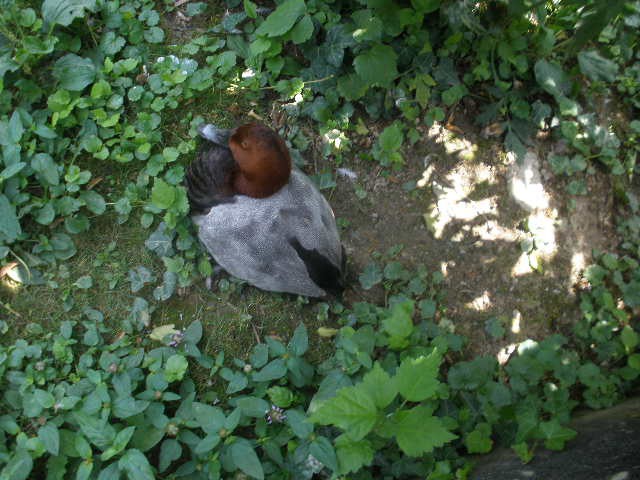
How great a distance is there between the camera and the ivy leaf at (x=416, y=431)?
77.0 inches

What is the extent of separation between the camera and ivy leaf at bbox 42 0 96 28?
9.83 feet

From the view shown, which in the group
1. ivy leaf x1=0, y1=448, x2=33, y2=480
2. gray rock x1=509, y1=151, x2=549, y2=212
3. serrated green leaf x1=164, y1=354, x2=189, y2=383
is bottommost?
ivy leaf x1=0, y1=448, x2=33, y2=480

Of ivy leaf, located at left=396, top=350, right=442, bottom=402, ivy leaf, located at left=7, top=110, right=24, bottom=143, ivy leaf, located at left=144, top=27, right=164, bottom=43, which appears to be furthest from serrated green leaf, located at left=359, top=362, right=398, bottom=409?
ivy leaf, located at left=144, top=27, right=164, bottom=43

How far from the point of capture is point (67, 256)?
2.89 m

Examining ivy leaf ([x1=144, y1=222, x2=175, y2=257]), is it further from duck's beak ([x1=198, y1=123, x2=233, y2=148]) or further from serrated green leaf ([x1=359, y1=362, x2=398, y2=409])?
serrated green leaf ([x1=359, y1=362, x2=398, y2=409])

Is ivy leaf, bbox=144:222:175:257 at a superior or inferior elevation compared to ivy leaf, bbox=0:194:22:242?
inferior

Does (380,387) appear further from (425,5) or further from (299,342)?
(425,5)

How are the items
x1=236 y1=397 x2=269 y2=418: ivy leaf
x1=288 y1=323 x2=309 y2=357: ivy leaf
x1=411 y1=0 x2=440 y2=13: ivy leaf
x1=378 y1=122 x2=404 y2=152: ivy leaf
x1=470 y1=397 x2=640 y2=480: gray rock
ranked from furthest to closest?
x1=378 y1=122 x2=404 y2=152: ivy leaf
x1=411 y1=0 x2=440 y2=13: ivy leaf
x1=288 y1=323 x2=309 y2=357: ivy leaf
x1=236 y1=397 x2=269 y2=418: ivy leaf
x1=470 y1=397 x2=640 y2=480: gray rock

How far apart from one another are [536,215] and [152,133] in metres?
2.21

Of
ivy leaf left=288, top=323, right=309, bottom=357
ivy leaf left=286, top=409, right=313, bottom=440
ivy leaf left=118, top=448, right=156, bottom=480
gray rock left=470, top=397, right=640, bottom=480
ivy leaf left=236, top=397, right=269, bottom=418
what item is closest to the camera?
gray rock left=470, top=397, right=640, bottom=480

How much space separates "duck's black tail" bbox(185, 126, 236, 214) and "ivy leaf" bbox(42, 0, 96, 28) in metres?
0.96

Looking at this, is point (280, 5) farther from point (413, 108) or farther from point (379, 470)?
point (379, 470)

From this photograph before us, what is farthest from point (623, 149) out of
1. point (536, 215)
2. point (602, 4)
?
point (602, 4)

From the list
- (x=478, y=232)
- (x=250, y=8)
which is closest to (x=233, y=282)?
(x=478, y=232)
